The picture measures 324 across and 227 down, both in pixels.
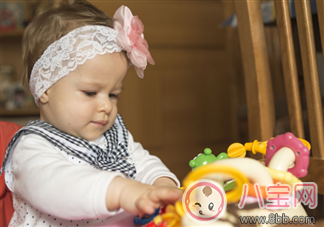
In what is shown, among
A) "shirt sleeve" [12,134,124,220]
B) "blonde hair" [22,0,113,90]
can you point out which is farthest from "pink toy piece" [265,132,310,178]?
"blonde hair" [22,0,113,90]

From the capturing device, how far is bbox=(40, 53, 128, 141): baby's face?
2.45ft

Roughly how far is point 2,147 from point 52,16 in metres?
0.39

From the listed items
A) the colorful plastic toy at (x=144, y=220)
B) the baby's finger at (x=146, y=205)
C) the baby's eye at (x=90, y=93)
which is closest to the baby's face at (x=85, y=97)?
the baby's eye at (x=90, y=93)

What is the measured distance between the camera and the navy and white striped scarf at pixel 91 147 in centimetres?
73

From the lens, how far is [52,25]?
803 mm

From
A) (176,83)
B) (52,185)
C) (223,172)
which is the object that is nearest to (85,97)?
(52,185)

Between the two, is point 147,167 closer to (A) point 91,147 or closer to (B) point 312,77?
(A) point 91,147

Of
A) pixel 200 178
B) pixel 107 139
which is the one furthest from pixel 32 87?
pixel 200 178

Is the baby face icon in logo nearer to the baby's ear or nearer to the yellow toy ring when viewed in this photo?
the yellow toy ring

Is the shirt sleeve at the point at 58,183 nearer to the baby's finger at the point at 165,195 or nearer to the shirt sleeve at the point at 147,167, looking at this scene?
the baby's finger at the point at 165,195

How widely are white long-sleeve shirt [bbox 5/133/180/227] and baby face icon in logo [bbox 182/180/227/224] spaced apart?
15 cm

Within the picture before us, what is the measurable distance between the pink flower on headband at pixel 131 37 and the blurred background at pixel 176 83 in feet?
5.13

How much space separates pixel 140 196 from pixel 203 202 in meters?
0.09

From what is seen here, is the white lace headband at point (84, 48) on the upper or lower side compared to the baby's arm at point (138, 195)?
upper
